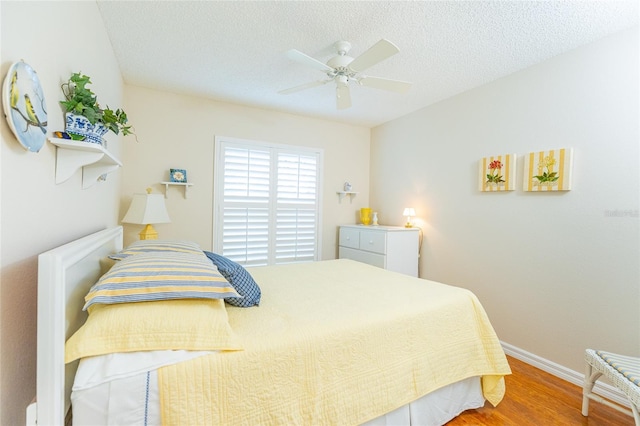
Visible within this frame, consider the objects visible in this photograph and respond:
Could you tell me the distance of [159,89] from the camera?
3027mm

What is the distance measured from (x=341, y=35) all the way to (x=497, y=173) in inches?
73.8

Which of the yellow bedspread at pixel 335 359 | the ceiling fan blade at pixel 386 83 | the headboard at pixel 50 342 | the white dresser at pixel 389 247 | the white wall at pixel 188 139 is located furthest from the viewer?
the white dresser at pixel 389 247

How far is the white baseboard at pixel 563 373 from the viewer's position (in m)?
1.89

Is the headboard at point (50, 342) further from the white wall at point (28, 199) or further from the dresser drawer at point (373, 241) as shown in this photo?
the dresser drawer at point (373, 241)

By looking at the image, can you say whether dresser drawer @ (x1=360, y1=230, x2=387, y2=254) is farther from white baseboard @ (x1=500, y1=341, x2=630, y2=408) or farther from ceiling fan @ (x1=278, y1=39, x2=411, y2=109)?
ceiling fan @ (x1=278, y1=39, x2=411, y2=109)

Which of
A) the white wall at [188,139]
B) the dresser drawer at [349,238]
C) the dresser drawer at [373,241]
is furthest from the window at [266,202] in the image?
the dresser drawer at [373,241]

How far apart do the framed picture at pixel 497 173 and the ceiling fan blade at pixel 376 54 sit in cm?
164

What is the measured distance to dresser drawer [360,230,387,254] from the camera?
3250 millimetres

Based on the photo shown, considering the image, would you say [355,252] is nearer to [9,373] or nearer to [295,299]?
[295,299]

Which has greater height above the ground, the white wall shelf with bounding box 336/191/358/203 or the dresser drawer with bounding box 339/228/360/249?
the white wall shelf with bounding box 336/191/358/203

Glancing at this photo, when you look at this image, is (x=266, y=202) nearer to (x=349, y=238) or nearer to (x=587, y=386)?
(x=349, y=238)

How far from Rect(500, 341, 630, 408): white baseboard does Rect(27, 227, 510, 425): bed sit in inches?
35.8

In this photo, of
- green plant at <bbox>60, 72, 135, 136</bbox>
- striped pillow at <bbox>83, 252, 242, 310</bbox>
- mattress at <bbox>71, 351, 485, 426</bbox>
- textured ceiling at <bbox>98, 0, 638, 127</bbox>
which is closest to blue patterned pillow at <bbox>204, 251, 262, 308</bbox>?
striped pillow at <bbox>83, 252, 242, 310</bbox>

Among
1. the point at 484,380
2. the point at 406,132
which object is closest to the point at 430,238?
the point at 406,132
